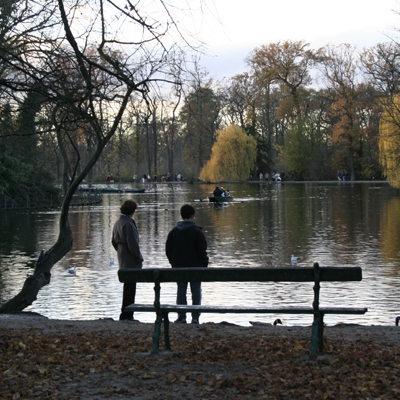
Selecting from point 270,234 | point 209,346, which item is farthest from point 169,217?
→ point 209,346

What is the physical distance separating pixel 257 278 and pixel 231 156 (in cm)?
8336

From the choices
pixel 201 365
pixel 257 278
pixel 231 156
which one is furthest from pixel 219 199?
pixel 201 365

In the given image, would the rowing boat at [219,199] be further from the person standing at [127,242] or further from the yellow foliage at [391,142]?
the person standing at [127,242]

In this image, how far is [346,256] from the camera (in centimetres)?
2070

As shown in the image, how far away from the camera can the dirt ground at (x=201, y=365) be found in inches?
224

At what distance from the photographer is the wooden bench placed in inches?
266

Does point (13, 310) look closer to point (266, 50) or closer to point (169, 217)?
point (169, 217)

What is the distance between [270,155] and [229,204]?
50688 mm

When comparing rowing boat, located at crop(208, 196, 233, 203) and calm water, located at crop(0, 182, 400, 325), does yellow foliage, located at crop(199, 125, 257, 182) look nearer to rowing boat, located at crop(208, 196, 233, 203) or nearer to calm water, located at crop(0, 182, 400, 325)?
rowing boat, located at crop(208, 196, 233, 203)

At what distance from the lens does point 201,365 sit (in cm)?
662

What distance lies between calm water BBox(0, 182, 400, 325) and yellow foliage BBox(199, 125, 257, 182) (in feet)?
151

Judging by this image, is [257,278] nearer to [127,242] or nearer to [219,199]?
[127,242]

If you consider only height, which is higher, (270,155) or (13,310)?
(270,155)

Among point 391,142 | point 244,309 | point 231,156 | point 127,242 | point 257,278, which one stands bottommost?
point 244,309
